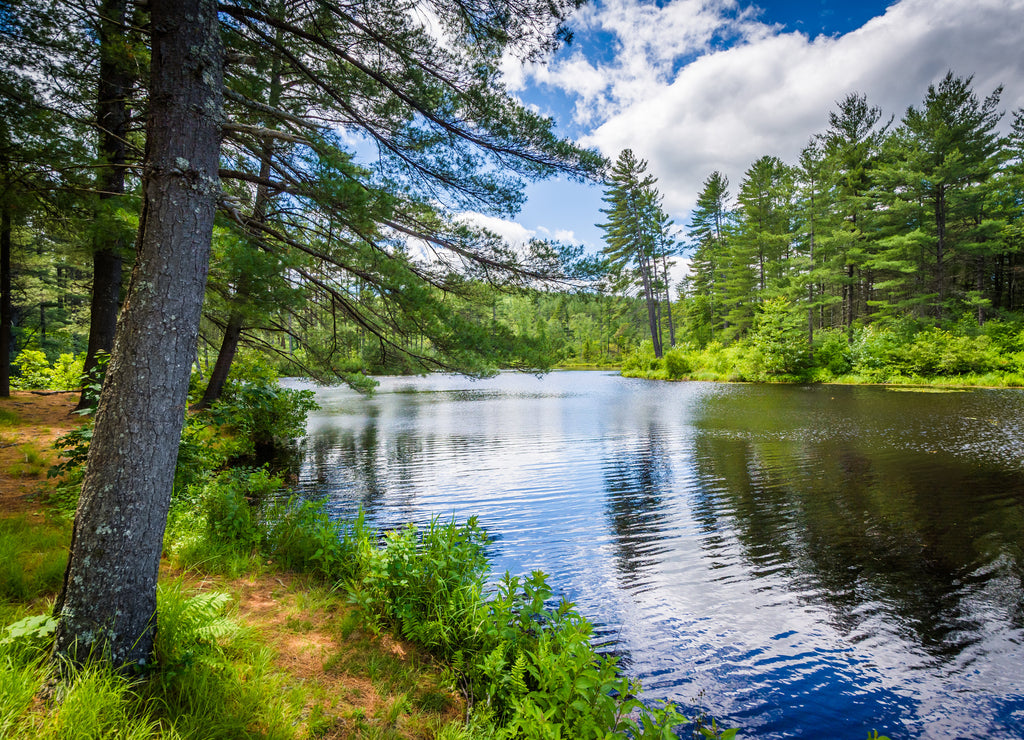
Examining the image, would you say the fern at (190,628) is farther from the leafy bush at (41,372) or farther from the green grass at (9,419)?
the leafy bush at (41,372)

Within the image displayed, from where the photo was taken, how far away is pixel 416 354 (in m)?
5.75

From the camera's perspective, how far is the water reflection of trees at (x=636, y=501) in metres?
5.27

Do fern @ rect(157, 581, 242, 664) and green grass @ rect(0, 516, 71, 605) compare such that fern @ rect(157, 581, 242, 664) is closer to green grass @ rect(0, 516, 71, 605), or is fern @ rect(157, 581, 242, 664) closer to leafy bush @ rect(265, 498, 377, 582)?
green grass @ rect(0, 516, 71, 605)

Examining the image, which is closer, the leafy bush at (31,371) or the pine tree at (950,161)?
the leafy bush at (31,371)

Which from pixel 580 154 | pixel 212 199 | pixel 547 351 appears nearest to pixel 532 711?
pixel 212 199

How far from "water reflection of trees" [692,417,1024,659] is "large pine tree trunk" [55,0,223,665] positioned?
519 centimetres

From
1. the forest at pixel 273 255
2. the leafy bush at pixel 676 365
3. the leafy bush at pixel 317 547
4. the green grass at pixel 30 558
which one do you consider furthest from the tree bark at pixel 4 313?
the leafy bush at pixel 676 365

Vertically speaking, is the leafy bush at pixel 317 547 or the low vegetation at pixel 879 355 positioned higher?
the low vegetation at pixel 879 355

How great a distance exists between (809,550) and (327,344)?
878 centimetres

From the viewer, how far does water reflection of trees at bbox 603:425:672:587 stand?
527cm

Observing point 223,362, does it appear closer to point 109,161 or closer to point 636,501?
point 109,161

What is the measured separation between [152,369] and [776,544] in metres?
6.42

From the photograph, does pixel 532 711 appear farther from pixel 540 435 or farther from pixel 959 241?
pixel 959 241

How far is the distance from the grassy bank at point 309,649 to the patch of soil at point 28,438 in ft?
0.34
